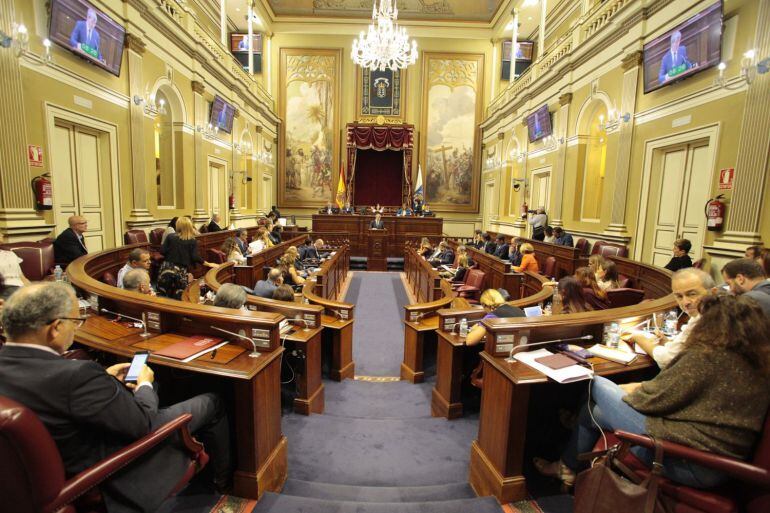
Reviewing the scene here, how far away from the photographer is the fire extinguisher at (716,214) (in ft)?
17.4

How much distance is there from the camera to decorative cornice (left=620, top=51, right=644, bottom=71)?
22.7ft

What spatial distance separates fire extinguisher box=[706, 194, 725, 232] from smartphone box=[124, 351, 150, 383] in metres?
6.70

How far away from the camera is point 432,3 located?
48.7 feet

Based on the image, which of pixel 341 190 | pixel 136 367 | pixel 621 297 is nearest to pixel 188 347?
pixel 136 367

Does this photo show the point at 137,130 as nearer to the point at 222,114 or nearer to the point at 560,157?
the point at 222,114

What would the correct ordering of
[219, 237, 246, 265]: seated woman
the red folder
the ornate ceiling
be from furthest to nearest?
the ornate ceiling → [219, 237, 246, 265]: seated woman → the red folder

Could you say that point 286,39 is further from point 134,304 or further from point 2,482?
point 2,482

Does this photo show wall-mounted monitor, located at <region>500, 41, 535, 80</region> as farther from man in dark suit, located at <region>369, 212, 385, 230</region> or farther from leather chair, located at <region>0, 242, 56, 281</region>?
leather chair, located at <region>0, 242, 56, 281</region>

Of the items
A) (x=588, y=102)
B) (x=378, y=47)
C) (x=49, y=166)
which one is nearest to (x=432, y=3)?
(x=378, y=47)

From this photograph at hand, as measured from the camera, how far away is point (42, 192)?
5.14m

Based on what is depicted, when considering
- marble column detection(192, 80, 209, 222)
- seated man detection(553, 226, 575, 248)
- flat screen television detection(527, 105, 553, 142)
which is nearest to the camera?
seated man detection(553, 226, 575, 248)

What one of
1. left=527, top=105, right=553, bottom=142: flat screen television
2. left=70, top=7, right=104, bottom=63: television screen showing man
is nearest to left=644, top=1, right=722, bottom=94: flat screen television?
left=527, top=105, right=553, bottom=142: flat screen television

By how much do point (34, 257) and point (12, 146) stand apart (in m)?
1.47

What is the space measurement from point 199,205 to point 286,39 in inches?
366
